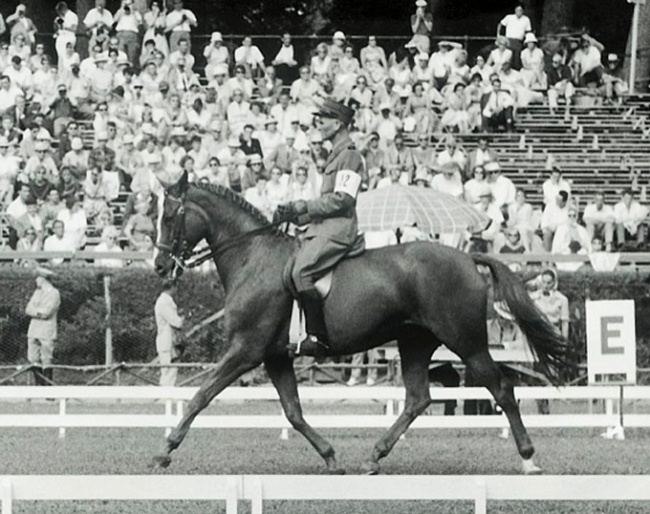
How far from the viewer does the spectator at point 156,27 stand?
3462 centimetres

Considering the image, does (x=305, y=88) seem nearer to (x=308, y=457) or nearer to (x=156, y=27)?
(x=156, y=27)

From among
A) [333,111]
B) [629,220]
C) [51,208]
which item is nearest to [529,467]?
[333,111]

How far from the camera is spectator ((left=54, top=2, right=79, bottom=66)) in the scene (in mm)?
34094

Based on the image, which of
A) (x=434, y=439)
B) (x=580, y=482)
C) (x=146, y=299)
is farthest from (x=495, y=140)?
(x=580, y=482)

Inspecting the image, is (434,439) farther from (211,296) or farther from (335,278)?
(211,296)

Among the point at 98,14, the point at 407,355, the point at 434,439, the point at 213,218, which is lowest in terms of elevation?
the point at 434,439

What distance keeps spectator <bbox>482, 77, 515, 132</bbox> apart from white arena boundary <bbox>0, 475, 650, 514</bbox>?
24.2 meters

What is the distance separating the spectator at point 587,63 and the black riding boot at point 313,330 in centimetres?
2333

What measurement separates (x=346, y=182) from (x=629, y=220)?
53.1 feet

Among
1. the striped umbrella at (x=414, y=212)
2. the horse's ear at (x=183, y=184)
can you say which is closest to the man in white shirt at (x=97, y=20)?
the striped umbrella at (x=414, y=212)

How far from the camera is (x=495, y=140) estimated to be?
3388 cm

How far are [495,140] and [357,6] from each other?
11.9 meters

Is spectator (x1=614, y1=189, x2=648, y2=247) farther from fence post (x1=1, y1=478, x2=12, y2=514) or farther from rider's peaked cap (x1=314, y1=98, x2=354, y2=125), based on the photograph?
fence post (x1=1, y1=478, x2=12, y2=514)

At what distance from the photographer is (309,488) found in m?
Answer: 9.86
